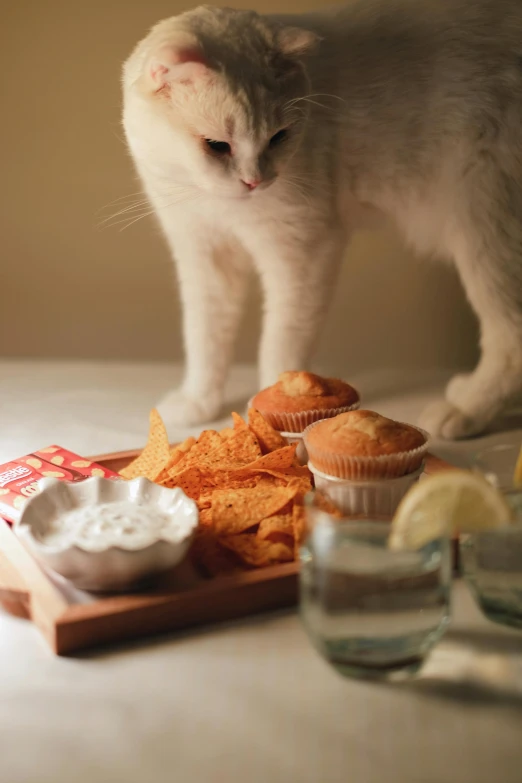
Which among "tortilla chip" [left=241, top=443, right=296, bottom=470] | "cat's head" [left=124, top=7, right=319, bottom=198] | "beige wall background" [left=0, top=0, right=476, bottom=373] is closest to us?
"tortilla chip" [left=241, top=443, right=296, bottom=470]

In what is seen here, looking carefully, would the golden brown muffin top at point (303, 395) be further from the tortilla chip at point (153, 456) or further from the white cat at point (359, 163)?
the white cat at point (359, 163)

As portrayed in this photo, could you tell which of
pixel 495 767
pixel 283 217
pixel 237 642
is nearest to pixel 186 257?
pixel 283 217

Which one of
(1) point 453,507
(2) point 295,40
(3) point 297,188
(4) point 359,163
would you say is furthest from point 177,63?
(1) point 453,507

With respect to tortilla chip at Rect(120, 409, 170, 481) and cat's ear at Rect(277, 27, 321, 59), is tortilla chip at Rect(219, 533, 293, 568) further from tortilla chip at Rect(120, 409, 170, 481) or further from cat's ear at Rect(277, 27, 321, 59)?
cat's ear at Rect(277, 27, 321, 59)

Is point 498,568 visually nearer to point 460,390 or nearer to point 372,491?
point 372,491

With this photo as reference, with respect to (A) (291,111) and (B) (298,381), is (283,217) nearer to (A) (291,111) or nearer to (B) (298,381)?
(A) (291,111)

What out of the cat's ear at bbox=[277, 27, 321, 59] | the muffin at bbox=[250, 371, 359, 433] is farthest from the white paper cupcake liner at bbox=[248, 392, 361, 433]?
the cat's ear at bbox=[277, 27, 321, 59]

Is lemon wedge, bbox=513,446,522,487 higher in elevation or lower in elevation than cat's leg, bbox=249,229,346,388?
higher
